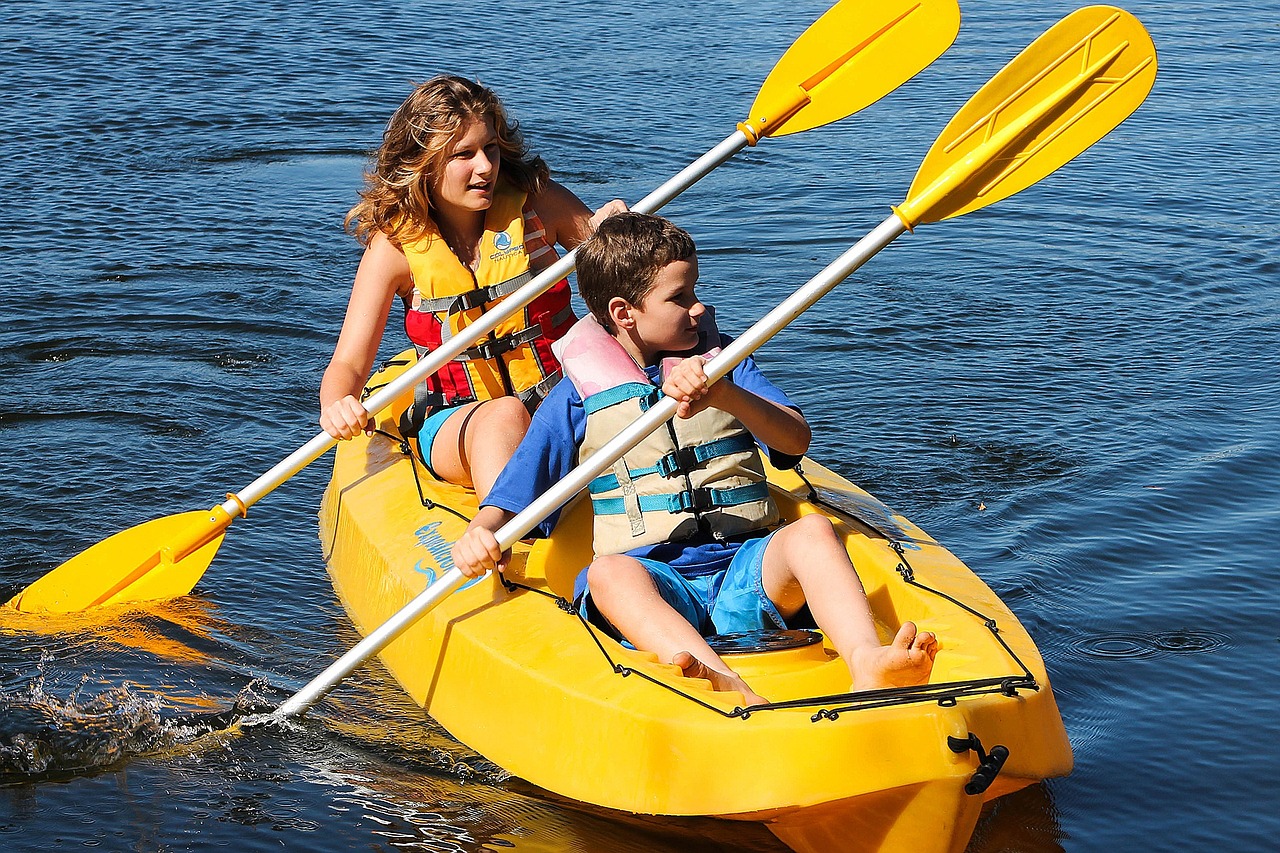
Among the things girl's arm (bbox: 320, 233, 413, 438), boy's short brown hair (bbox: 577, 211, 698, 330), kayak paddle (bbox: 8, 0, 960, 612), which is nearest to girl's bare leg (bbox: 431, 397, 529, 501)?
girl's arm (bbox: 320, 233, 413, 438)

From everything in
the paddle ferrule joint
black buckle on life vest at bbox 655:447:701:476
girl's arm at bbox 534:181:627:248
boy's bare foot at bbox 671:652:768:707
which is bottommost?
boy's bare foot at bbox 671:652:768:707

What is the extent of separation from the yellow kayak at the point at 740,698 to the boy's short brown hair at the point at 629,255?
2.03 feet

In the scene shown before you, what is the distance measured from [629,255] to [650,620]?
75 cm

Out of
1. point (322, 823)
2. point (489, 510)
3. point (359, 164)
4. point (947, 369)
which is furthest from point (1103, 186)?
point (322, 823)

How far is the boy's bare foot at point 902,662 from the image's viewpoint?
2.56 m

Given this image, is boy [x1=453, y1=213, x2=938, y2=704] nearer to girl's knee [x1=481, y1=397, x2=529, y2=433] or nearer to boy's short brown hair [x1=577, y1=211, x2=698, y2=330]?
boy's short brown hair [x1=577, y1=211, x2=698, y2=330]

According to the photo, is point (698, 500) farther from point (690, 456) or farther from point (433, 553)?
point (433, 553)

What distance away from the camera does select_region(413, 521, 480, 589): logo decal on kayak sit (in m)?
3.43

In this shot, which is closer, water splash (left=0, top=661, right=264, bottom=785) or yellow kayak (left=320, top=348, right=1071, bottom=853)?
yellow kayak (left=320, top=348, right=1071, bottom=853)

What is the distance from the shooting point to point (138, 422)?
17.4ft

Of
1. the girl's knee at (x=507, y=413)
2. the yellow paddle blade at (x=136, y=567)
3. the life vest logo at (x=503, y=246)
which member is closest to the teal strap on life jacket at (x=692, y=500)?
the girl's knee at (x=507, y=413)

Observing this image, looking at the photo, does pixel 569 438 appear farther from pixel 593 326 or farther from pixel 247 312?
pixel 247 312

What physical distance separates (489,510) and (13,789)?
4.02ft

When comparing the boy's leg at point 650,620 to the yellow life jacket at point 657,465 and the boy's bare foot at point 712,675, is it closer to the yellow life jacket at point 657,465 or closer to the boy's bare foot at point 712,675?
the boy's bare foot at point 712,675
